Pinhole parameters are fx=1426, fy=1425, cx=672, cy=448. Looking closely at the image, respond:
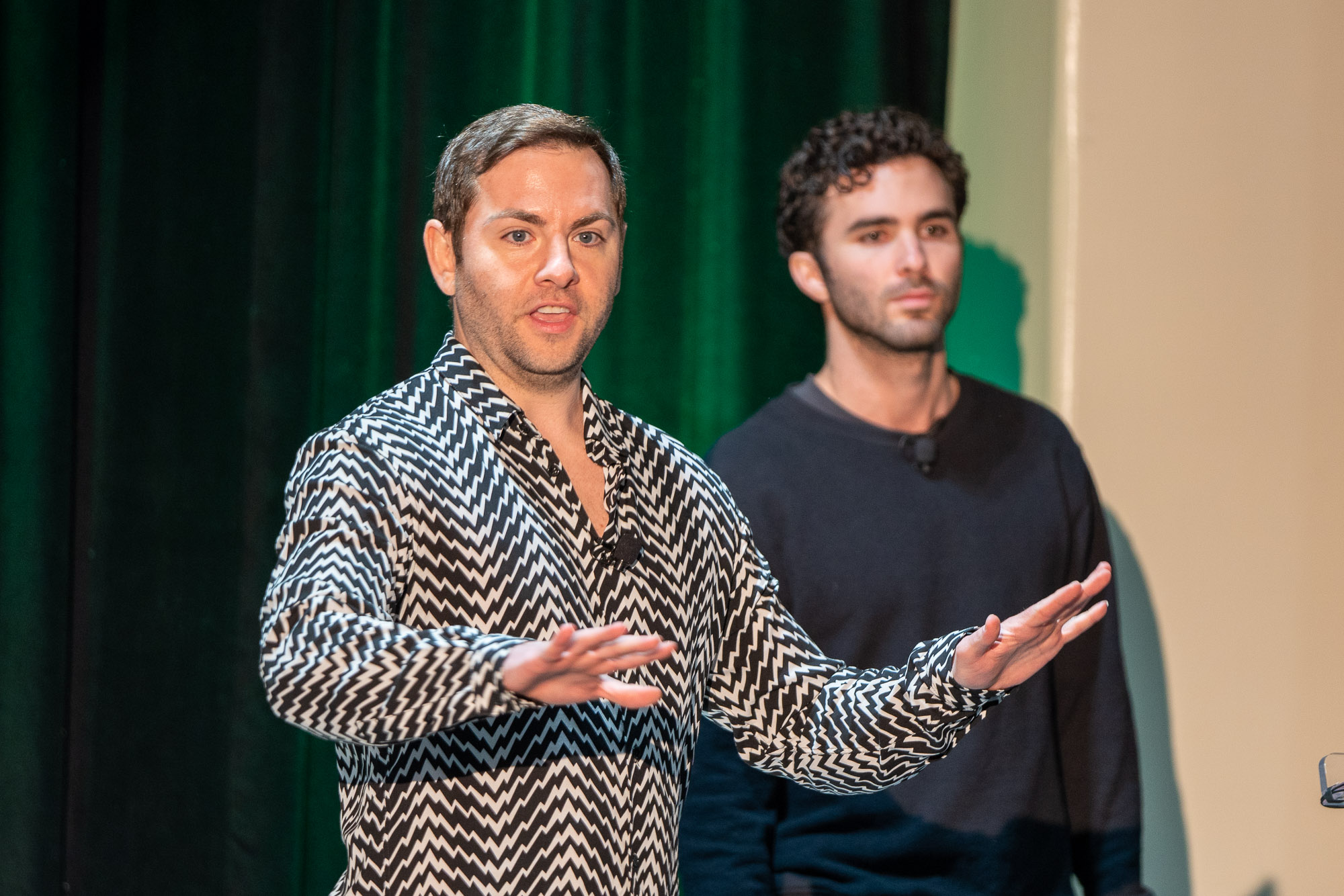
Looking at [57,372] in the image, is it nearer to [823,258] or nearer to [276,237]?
[276,237]

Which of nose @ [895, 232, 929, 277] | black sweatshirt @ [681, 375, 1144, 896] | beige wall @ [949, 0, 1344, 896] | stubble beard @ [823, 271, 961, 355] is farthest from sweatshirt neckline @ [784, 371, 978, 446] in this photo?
beige wall @ [949, 0, 1344, 896]

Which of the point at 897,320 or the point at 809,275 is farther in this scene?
the point at 809,275

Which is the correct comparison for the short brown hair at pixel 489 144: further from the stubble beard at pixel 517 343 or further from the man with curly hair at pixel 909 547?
the man with curly hair at pixel 909 547

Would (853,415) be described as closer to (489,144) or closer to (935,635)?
(935,635)

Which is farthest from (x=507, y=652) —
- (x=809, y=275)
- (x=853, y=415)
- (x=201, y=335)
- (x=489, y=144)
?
(x=201, y=335)

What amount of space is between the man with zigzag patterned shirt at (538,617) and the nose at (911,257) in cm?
80

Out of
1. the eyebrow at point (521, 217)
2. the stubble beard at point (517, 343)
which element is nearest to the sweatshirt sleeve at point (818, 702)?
the stubble beard at point (517, 343)

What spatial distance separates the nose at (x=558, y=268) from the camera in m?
1.28

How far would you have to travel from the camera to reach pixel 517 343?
130 cm

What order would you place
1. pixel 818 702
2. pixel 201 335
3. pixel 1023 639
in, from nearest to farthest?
1. pixel 1023 639
2. pixel 818 702
3. pixel 201 335

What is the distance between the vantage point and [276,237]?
7.96 feet

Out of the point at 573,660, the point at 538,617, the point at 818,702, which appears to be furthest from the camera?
the point at 818,702

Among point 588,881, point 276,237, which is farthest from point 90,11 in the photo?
point 588,881

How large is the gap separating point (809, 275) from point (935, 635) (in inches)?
24.6
